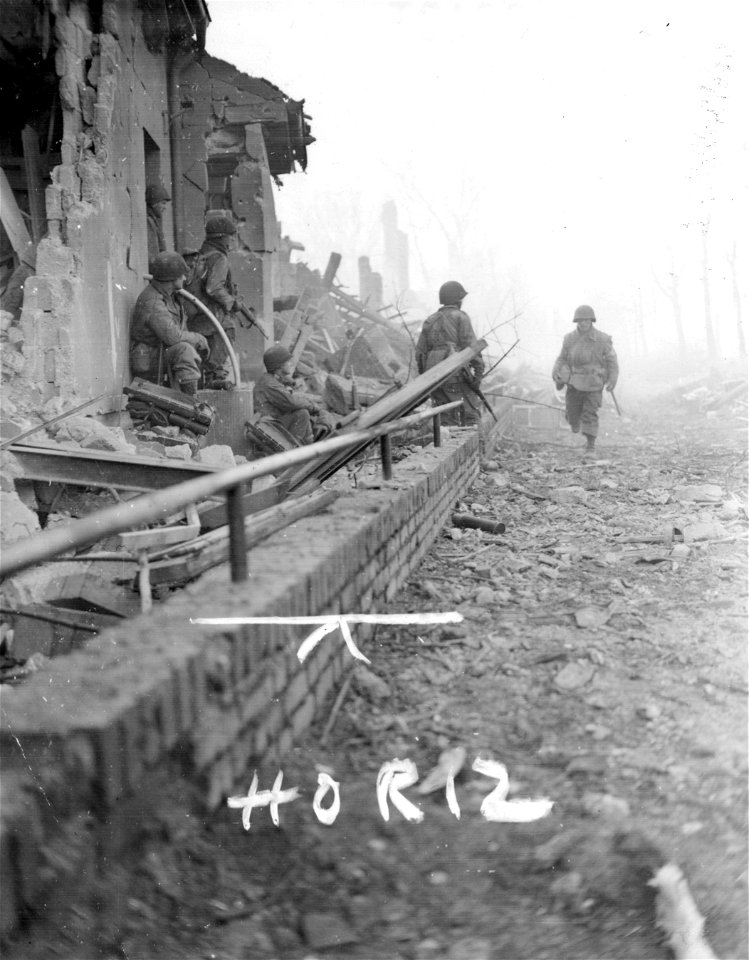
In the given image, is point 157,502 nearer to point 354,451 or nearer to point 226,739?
point 226,739

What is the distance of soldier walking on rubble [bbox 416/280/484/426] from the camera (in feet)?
28.0

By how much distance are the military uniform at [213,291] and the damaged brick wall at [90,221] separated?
81.6 inches

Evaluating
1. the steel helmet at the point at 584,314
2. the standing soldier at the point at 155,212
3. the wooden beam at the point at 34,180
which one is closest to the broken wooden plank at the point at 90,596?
the wooden beam at the point at 34,180

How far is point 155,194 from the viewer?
31.2 ft

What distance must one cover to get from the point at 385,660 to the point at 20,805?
1.70 metres

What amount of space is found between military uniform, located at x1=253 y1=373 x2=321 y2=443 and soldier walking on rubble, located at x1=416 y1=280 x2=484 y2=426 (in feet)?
5.01

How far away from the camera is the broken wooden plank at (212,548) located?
3146 millimetres

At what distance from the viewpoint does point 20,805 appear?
1.55m

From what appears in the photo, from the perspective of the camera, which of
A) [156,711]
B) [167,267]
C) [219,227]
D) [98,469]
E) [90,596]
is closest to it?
[156,711]

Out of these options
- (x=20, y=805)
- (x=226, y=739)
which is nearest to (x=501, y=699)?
(x=226, y=739)

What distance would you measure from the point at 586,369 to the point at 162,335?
514 centimetres

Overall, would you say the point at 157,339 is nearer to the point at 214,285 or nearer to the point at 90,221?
the point at 90,221

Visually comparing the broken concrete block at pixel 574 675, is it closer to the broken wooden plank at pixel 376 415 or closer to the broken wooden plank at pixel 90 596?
the broken wooden plank at pixel 376 415

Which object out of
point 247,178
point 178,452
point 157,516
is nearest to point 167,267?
point 178,452
